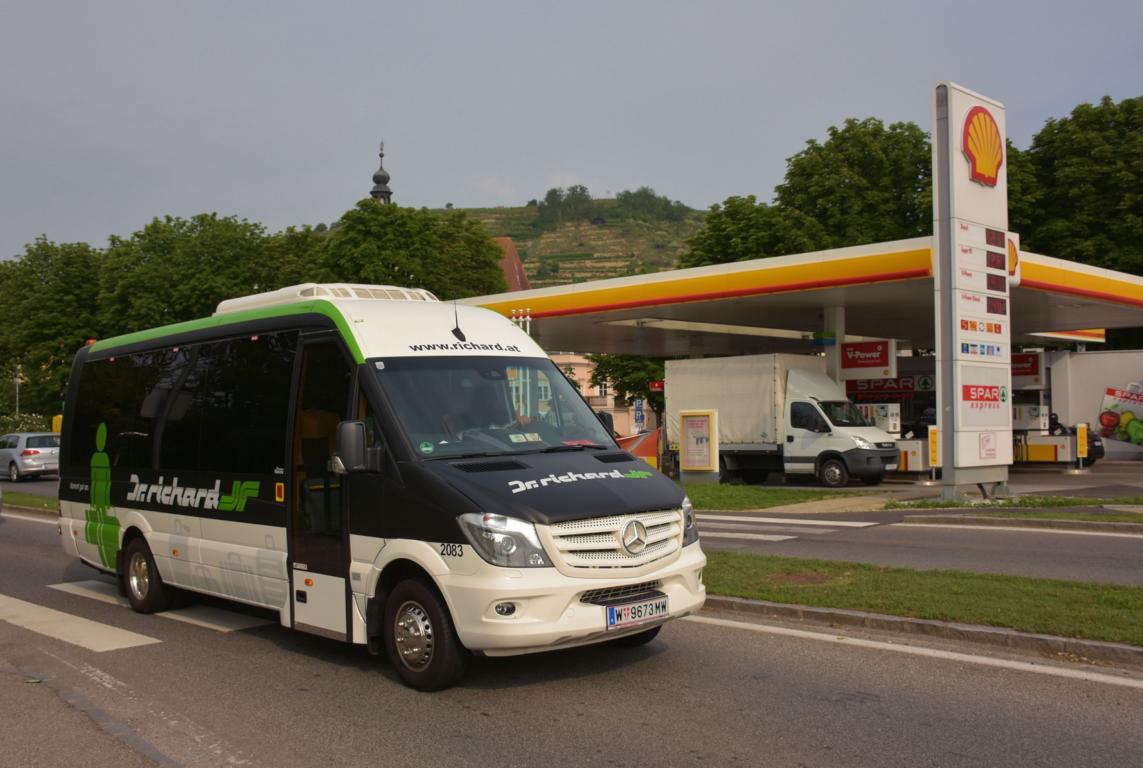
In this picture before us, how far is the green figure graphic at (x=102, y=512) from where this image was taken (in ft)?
33.9

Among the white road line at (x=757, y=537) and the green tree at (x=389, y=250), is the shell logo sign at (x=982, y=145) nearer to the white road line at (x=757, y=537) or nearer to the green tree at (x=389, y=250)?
the white road line at (x=757, y=537)

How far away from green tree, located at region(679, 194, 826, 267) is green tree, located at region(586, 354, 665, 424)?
9095mm

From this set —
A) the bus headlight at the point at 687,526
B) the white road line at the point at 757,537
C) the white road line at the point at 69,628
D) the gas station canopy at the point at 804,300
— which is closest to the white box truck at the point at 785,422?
the gas station canopy at the point at 804,300

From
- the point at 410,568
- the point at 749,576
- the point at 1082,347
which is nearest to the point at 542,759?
the point at 410,568

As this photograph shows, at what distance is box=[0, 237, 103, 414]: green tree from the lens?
50.7m

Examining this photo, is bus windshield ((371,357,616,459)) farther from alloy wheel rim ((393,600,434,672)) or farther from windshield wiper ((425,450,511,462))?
alloy wheel rim ((393,600,434,672))

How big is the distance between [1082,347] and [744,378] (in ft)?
82.5

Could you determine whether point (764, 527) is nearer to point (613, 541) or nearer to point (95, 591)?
point (95, 591)

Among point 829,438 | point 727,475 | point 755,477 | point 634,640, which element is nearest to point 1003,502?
point 829,438

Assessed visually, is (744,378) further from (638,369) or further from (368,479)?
(638,369)

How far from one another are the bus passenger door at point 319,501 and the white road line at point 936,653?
3.03 meters

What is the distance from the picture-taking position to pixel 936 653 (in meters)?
7.43

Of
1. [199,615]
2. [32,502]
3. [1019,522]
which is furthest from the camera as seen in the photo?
[32,502]

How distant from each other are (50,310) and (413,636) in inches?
1993
